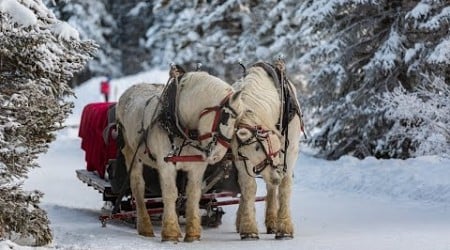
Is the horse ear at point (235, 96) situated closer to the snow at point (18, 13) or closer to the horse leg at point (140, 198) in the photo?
the snow at point (18, 13)

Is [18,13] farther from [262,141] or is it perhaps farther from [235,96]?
[262,141]

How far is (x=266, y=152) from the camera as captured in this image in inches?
313

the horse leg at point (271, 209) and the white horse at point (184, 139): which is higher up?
the white horse at point (184, 139)

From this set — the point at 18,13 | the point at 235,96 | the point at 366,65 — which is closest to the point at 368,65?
the point at 366,65

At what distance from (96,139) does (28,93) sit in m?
4.39

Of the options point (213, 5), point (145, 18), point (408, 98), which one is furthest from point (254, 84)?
point (145, 18)

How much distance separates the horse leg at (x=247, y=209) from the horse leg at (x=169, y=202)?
698mm

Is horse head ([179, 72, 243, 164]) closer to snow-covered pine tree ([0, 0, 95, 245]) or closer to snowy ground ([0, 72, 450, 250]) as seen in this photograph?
snowy ground ([0, 72, 450, 250])

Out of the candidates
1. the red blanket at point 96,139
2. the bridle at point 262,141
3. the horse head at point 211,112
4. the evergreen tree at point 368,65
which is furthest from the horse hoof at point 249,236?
the evergreen tree at point 368,65

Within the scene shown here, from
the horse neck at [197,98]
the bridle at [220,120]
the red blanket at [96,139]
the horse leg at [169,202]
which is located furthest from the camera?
the red blanket at [96,139]

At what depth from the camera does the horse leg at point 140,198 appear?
9189 mm

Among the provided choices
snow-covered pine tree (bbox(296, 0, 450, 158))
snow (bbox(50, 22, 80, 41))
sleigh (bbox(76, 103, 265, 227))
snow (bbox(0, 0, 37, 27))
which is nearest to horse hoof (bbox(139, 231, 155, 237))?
sleigh (bbox(76, 103, 265, 227))

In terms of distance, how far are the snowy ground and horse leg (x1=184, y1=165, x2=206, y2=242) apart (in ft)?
0.62

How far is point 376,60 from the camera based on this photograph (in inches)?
643
